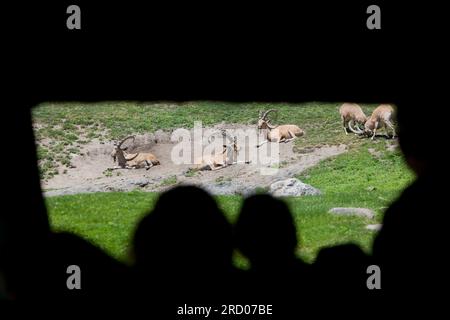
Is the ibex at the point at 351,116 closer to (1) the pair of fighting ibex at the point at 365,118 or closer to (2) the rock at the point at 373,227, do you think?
(1) the pair of fighting ibex at the point at 365,118

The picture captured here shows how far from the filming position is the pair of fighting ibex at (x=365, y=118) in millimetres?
5031

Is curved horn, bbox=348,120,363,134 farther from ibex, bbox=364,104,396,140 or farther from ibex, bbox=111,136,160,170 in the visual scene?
ibex, bbox=111,136,160,170

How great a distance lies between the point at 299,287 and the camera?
3.99 m

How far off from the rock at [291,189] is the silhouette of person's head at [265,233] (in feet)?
0.31

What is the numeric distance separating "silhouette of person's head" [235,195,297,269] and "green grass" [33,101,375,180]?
2.42 ft

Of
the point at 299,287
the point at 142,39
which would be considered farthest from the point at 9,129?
the point at 299,287

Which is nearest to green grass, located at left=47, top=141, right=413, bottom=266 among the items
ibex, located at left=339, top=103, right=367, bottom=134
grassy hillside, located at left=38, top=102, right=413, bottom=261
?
grassy hillside, located at left=38, top=102, right=413, bottom=261

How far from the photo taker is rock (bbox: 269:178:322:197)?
485cm

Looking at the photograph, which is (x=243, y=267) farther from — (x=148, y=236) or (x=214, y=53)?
(x=214, y=53)

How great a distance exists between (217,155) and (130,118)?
79cm

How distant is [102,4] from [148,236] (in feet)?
5.81

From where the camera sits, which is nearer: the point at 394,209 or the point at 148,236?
the point at 394,209

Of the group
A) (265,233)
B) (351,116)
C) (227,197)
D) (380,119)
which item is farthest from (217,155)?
(380,119)

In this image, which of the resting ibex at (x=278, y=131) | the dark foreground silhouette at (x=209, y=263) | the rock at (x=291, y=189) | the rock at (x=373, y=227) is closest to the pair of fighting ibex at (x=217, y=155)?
the resting ibex at (x=278, y=131)
